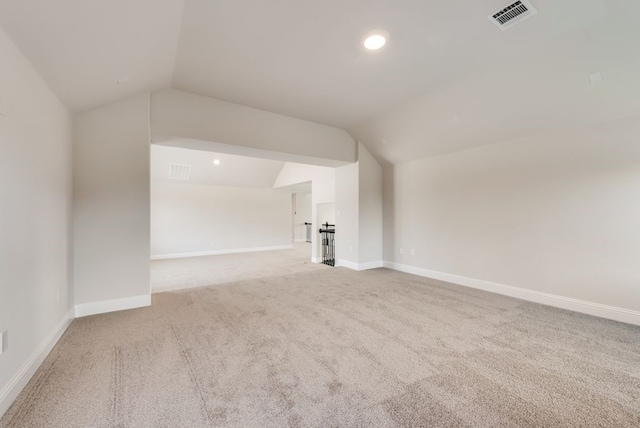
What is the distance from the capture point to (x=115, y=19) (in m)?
1.85

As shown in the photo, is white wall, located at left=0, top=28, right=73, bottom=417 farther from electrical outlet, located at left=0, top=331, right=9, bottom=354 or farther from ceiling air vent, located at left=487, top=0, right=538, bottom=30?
ceiling air vent, located at left=487, top=0, right=538, bottom=30

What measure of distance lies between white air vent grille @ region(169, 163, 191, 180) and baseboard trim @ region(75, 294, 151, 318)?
4.54 meters

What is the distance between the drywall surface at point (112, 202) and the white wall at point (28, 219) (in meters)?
0.34

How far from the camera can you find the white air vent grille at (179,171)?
7.00m

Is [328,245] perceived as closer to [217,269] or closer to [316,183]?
[316,183]

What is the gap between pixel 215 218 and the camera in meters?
8.27

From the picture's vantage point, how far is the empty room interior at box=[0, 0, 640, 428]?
1.69 m

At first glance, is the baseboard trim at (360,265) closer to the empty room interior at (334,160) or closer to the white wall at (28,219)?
the empty room interior at (334,160)

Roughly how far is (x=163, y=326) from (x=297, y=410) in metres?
1.96

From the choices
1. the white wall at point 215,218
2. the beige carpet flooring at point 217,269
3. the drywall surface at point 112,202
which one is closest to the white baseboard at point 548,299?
the beige carpet flooring at point 217,269

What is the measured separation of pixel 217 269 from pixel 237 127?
3.27m

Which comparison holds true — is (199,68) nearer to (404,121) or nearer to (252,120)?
(252,120)

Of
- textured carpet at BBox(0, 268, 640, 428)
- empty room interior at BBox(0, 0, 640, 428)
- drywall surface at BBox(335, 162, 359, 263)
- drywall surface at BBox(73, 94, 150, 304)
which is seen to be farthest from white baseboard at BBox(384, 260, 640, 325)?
drywall surface at BBox(73, 94, 150, 304)

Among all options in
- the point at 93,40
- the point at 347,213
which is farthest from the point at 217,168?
the point at 93,40
